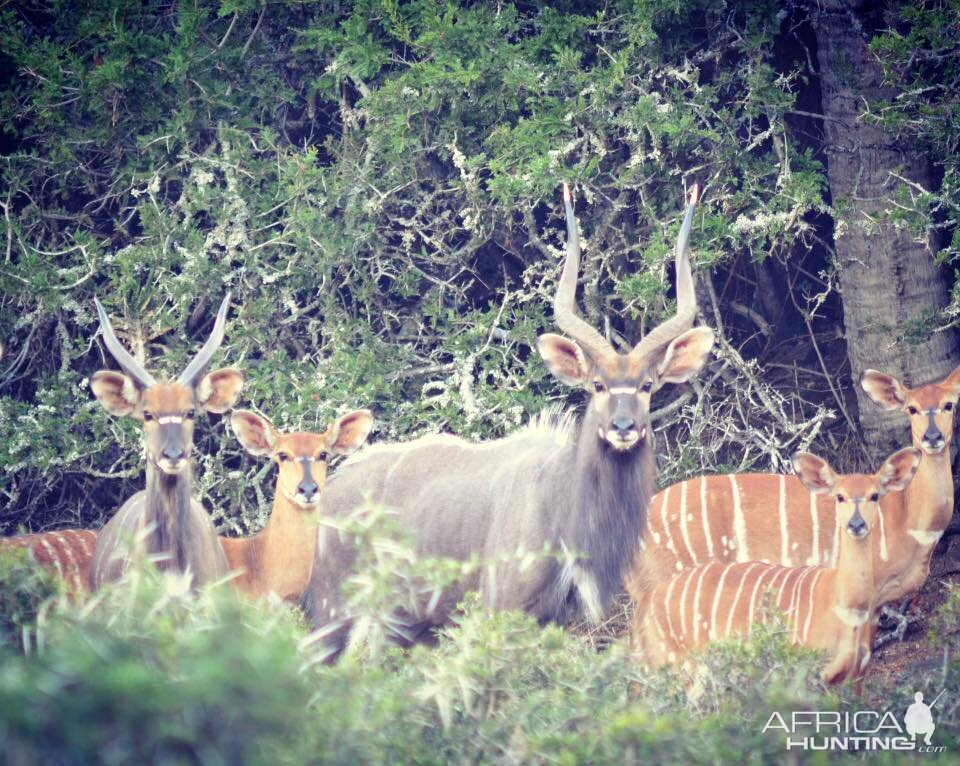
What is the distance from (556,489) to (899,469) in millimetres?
1171

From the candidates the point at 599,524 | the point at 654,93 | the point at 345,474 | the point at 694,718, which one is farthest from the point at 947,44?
the point at 694,718

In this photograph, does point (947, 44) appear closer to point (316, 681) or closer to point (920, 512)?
point (920, 512)

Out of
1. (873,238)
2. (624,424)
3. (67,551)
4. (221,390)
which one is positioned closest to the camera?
(624,424)

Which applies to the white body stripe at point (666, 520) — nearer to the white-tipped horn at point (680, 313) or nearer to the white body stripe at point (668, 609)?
the white body stripe at point (668, 609)

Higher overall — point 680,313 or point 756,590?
point 680,313

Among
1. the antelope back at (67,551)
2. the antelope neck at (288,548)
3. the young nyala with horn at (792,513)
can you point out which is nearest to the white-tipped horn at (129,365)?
the antelope neck at (288,548)

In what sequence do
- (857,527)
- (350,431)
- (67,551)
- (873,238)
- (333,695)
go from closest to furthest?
(333,695) < (857,527) < (350,431) < (67,551) < (873,238)

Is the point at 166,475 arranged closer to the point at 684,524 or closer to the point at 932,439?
the point at 684,524

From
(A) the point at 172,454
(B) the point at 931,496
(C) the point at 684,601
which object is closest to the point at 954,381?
(B) the point at 931,496

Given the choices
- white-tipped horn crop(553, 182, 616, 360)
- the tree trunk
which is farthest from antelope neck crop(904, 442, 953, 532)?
white-tipped horn crop(553, 182, 616, 360)

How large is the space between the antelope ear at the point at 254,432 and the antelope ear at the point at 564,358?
100 centimetres

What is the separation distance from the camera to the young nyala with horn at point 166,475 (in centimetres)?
451

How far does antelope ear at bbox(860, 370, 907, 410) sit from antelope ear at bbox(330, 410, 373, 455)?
5.64 feet

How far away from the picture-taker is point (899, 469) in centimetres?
490
